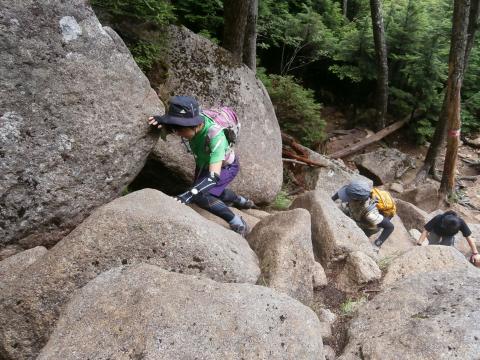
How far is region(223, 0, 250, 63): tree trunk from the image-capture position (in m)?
7.68

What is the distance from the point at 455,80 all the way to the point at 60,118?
32.9 feet

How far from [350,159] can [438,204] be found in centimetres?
319

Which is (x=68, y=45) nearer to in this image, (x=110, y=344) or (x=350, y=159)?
(x=110, y=344)

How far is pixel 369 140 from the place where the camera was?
1462cm

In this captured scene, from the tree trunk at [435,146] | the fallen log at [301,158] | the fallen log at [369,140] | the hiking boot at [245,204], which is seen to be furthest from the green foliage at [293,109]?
the hiking boot at [245,204]

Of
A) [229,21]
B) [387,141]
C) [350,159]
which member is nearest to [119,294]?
[229,21]

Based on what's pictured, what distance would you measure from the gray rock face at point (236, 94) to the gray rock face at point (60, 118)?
217 cm

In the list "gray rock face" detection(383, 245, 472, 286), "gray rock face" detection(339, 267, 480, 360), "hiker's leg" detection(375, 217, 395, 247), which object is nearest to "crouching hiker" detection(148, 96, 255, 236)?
"gray rock face" detection(383, 245, 472, 286)

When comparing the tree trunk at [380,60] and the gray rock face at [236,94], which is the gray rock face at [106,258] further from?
the tree trunk at [380,60]

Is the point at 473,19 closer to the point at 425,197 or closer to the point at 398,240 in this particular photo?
the point at 425,197

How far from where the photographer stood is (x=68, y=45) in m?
4.28

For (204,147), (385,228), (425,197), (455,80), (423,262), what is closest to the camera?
(423,262)

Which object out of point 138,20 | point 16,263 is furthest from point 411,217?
point 16,263

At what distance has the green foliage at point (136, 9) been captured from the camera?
19.7 feet
